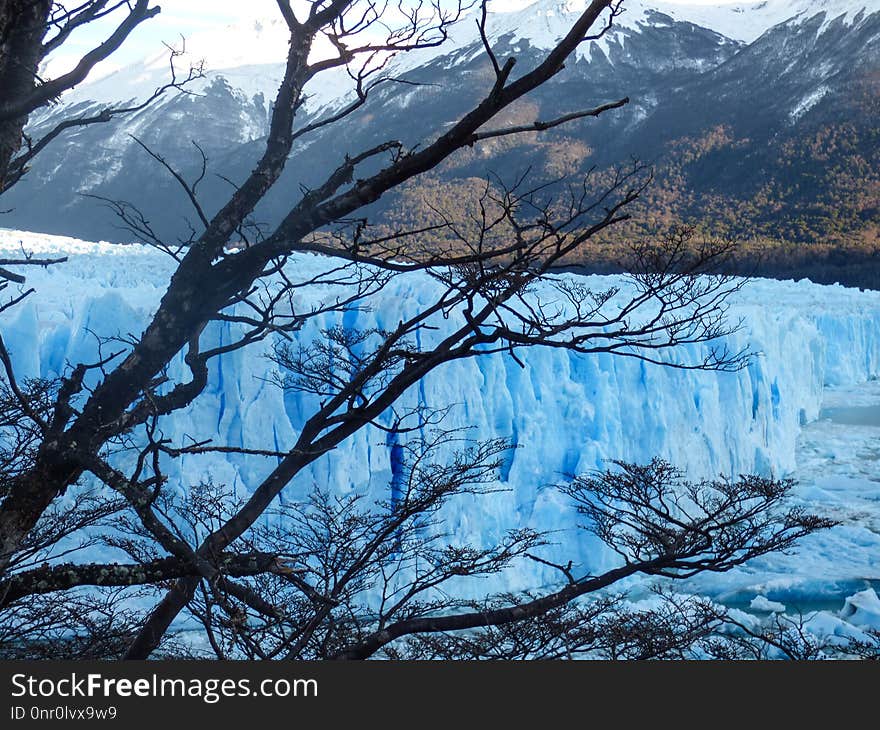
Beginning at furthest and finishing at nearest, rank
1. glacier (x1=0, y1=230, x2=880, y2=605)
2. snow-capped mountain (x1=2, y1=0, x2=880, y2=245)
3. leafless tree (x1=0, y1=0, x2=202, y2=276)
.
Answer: snow-capped mountain (x1=2, y1=0, x2=880, y2=245)
glacier (x1=0, y1=230, x2=880, y2=605)
leafless tree (x1=0, y1=0, x2=202, y2=276)

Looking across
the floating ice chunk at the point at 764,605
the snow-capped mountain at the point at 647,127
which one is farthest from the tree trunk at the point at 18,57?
the snow-capped mountain at the point at 647,127

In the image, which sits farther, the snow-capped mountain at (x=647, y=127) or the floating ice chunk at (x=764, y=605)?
the snow-capped mountain at (x=647, y=127)

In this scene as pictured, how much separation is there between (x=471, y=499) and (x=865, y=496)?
8.76 m

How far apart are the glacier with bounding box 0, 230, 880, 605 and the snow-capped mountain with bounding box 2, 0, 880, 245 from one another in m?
24.8

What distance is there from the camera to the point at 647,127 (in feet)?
163

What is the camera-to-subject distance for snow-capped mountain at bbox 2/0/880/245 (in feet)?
137

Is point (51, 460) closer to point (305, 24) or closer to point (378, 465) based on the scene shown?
point (305, 24)

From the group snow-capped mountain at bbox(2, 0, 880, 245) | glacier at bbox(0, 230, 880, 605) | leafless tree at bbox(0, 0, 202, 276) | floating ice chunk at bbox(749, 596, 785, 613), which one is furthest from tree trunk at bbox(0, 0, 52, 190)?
snow-capped mountain at bbox(2, 0, 880, 245)

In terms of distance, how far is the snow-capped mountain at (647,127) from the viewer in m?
41.7

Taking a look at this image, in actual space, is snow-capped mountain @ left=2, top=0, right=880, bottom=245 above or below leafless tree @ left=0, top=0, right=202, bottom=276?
above

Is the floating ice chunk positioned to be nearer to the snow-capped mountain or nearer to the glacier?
the glacier

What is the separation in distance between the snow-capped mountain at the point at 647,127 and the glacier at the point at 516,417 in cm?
2485

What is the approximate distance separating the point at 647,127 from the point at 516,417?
43.6 m

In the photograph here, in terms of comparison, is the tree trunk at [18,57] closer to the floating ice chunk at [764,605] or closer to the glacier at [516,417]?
the glacier at [516,417]
